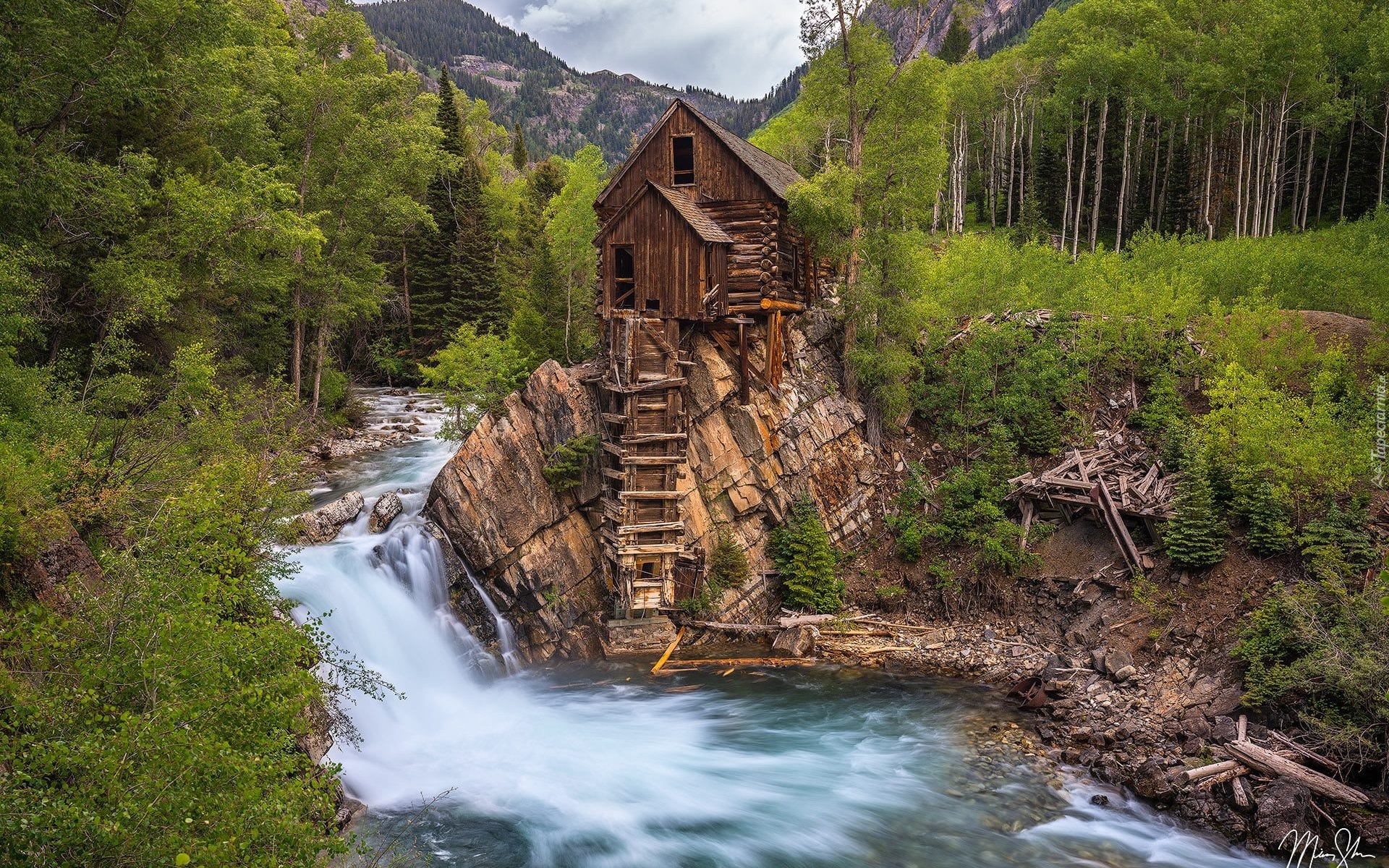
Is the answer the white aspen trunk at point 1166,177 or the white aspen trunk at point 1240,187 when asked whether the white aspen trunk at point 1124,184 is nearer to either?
the white aspen trunk at point 1166,177

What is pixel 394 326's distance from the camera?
1556 inches

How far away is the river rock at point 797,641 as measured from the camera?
18.9 meters

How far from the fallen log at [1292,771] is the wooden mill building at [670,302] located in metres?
12.3

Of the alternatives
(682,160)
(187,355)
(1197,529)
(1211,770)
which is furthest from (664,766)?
(682,160)

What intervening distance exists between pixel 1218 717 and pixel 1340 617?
2754mm

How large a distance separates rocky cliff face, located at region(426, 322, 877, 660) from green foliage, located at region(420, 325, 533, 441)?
9.62 feet

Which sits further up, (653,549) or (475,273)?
(475,273)

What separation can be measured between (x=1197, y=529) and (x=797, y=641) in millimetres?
9631

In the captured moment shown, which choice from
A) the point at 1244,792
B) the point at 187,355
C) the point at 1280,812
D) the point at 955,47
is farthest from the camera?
the point at 955,47

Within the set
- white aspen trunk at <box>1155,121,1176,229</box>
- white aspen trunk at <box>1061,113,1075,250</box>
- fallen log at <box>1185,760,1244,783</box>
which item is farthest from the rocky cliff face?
white aspen trunk at <box>1155,121,1176,229</box>

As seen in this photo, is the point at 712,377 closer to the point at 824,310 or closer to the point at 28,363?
the point at 824,310

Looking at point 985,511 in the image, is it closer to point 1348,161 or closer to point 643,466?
point 643,466

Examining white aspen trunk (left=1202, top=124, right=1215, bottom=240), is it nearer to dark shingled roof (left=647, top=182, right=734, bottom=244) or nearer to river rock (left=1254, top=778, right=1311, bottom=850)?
dark shingled roof (left=647, top=182, right=734, bottom=244)

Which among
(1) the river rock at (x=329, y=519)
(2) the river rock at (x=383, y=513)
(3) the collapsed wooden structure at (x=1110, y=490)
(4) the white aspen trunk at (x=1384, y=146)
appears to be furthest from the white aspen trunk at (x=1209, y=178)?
(1) the river rock at (x=329, y=519)
